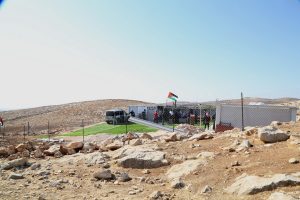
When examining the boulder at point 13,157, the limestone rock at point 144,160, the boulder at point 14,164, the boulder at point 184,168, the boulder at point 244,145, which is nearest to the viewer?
the boulder at point 184,168

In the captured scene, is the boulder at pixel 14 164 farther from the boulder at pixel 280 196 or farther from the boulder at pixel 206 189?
the boulder at pixel 280 196

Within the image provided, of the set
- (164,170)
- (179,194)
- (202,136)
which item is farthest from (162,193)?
(202,136)

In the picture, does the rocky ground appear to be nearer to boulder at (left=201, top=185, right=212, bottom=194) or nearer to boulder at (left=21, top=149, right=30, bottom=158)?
boulder at (left=201, top=185, right=212, bottom=194)

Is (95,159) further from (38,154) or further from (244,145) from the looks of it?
(244,145)

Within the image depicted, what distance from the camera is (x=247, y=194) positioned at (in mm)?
7074

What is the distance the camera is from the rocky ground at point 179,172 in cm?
755

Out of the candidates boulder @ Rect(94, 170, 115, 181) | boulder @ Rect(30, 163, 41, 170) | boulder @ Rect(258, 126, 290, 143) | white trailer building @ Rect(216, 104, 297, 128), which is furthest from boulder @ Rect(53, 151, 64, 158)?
white trailer building @ Rect(216, 104, 297, 128)

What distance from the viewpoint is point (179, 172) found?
9.50 meters

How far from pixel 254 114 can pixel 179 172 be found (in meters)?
15.1

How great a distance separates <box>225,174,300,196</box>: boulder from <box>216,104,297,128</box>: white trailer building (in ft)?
52.6

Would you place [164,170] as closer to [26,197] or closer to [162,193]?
[162,193]

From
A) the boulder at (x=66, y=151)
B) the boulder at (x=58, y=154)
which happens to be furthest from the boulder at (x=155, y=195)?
the boulder at (x=66, y=151)

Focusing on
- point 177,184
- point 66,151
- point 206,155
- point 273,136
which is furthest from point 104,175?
point 66,151

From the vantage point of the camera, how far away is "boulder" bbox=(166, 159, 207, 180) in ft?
30.7
